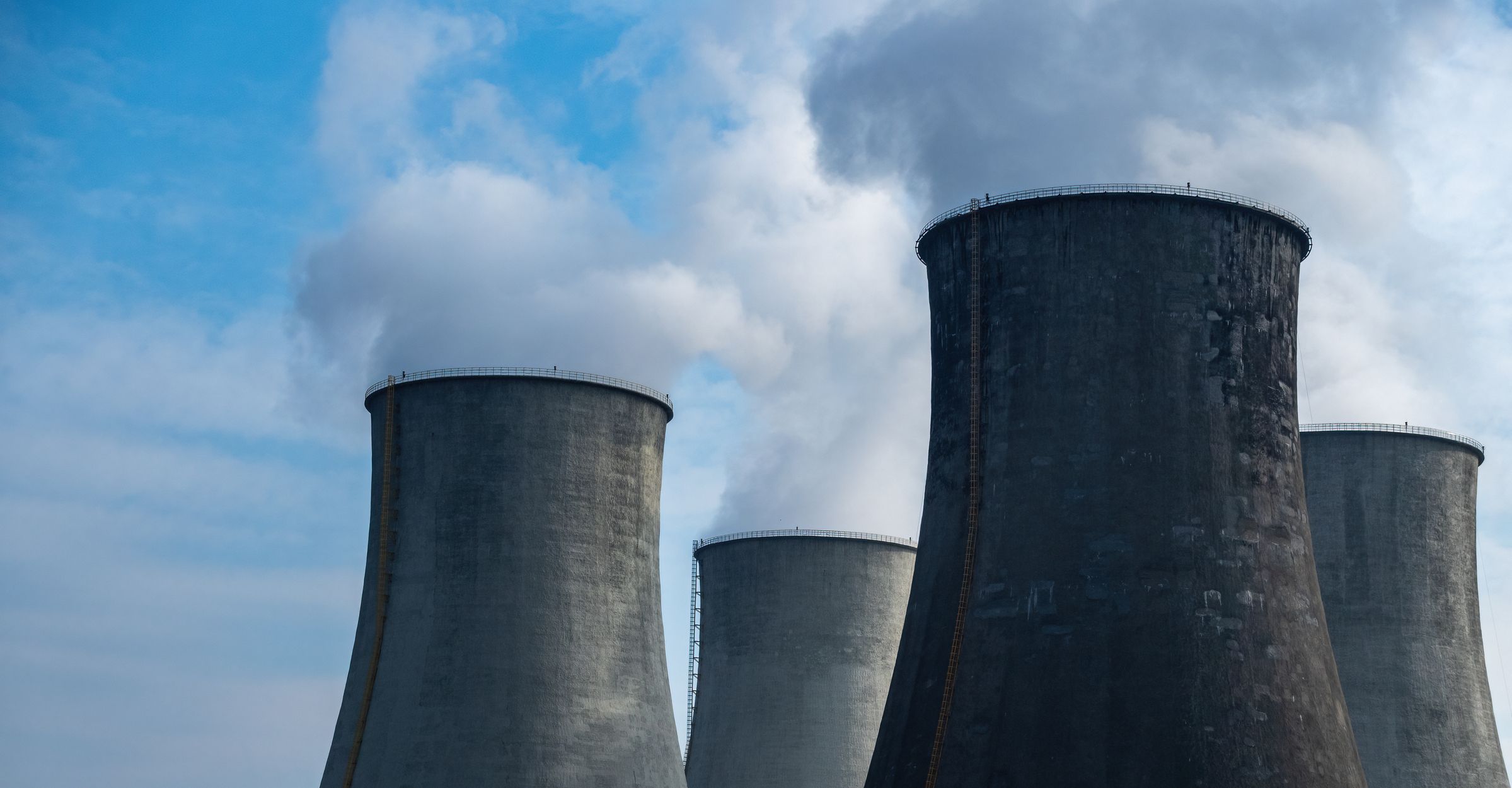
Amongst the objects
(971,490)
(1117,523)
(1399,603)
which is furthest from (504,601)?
(1399,603)

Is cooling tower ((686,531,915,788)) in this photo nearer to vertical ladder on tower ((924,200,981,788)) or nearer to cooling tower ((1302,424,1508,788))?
cooling tower ((1302,424,1508,788))

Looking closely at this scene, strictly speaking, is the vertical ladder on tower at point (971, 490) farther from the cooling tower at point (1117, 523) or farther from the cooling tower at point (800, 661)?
the cooling tower at point (800, 661)

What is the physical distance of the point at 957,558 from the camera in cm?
2055

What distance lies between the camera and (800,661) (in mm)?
36938

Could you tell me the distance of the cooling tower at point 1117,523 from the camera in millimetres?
18953

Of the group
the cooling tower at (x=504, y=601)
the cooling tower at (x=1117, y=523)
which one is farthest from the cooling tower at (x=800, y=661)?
the cooling tower at (x=1117, y=523)

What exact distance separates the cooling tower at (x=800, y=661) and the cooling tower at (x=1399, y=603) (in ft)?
31.6

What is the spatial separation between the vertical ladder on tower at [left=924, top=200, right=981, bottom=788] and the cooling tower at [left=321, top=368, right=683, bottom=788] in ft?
24.5

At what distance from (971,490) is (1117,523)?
6.12 feet

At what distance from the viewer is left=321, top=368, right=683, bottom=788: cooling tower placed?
25.4 meters

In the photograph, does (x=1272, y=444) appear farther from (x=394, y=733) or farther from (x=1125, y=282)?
(x=394, y=733)

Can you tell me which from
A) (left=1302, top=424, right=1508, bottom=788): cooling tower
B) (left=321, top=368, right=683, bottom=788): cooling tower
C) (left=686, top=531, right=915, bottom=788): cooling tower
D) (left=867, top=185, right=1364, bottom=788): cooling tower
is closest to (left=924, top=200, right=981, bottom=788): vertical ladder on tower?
(left=867, top=185, right=1364, bottom=788): cooling tower

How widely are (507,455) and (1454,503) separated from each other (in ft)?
55.1

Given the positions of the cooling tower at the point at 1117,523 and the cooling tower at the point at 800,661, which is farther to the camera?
the cooling tower at the point at 800,661
